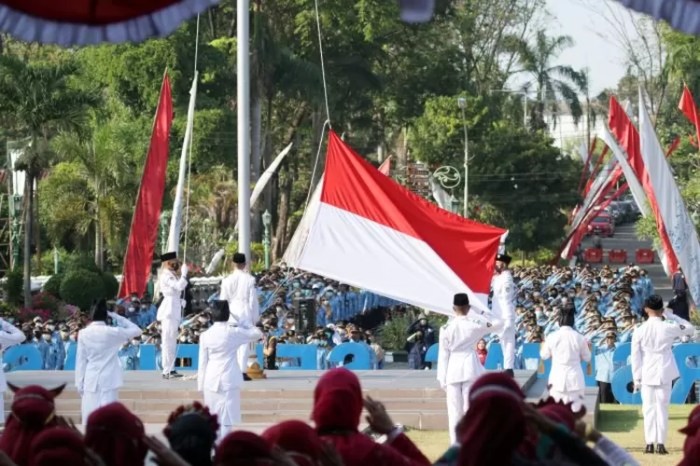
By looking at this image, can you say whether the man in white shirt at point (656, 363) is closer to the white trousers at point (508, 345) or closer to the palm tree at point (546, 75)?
the white trousers at point (508, 345)

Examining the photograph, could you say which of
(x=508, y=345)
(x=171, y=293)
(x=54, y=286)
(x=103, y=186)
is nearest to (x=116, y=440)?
(x=171, y=293)

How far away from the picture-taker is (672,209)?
1948cm

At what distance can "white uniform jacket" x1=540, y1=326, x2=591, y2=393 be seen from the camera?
15.9 metres

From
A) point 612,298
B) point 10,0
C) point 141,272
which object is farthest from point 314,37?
point 10,0

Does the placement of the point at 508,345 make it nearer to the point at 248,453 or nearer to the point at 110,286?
the point at 248,453

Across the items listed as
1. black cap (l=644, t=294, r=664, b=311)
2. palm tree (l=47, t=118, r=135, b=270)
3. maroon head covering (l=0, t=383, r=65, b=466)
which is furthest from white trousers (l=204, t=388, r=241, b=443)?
palm tree (l=47, t=118, r=135, b=270)

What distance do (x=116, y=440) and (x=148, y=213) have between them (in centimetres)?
1764

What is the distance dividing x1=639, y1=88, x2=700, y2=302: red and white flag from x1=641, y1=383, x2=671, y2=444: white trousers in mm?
2779

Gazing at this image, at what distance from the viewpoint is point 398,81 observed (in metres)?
59.3

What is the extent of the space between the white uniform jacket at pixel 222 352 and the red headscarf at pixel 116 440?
9.43 meters

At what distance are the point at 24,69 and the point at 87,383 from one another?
1921 cm

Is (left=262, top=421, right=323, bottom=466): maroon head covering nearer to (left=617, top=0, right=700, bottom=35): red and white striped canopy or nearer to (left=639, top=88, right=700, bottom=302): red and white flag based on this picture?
(left=617, top=0, right=700, bottom=35): red and white striped canopy

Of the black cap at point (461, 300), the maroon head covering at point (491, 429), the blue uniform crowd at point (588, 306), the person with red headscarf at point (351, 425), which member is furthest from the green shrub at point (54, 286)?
the maroon head covering at point (491, 429)

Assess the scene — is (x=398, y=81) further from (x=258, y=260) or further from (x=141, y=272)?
(x=141, y=272)
